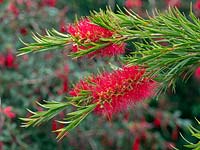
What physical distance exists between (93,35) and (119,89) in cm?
7

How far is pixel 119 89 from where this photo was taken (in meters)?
0.59

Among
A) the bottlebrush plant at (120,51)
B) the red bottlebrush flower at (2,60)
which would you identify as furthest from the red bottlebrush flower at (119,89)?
the red bottlebrush flower at (2,60)

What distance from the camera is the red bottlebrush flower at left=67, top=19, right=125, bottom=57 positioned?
22.8 inches

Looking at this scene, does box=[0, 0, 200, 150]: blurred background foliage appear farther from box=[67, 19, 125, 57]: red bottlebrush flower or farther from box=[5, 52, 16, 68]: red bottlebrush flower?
box=[67, 19, 125, 57]: red bottlebrush flower

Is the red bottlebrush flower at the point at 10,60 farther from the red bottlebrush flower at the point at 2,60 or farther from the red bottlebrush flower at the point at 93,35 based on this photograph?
the red bottlebrush flower at the point at 93,35

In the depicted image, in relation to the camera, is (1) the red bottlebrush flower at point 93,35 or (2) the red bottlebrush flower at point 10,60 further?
(2) the red bottlebrush flower at point 10,60

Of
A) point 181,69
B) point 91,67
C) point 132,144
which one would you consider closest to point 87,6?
point 91,67

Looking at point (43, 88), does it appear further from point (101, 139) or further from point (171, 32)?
point (171, 32)

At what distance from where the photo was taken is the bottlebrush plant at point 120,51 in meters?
0.57

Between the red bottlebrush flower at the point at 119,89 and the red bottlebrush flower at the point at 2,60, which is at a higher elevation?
the red bottlebrush flower at the point at 2,60

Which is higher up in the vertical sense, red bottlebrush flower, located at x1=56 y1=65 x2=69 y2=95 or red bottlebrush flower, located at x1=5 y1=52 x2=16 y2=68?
red bottlebrush flower, located at x1=5 y1=52 x2=16 y2=68

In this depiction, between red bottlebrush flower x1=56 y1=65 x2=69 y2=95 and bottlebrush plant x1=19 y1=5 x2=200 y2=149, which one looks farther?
red bottlebrush flower x1=56 y1=65 x2=69 y2=95

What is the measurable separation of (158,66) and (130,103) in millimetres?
59

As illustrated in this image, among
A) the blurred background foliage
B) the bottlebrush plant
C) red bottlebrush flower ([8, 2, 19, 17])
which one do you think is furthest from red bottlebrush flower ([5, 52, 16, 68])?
the bottlebrush plant
